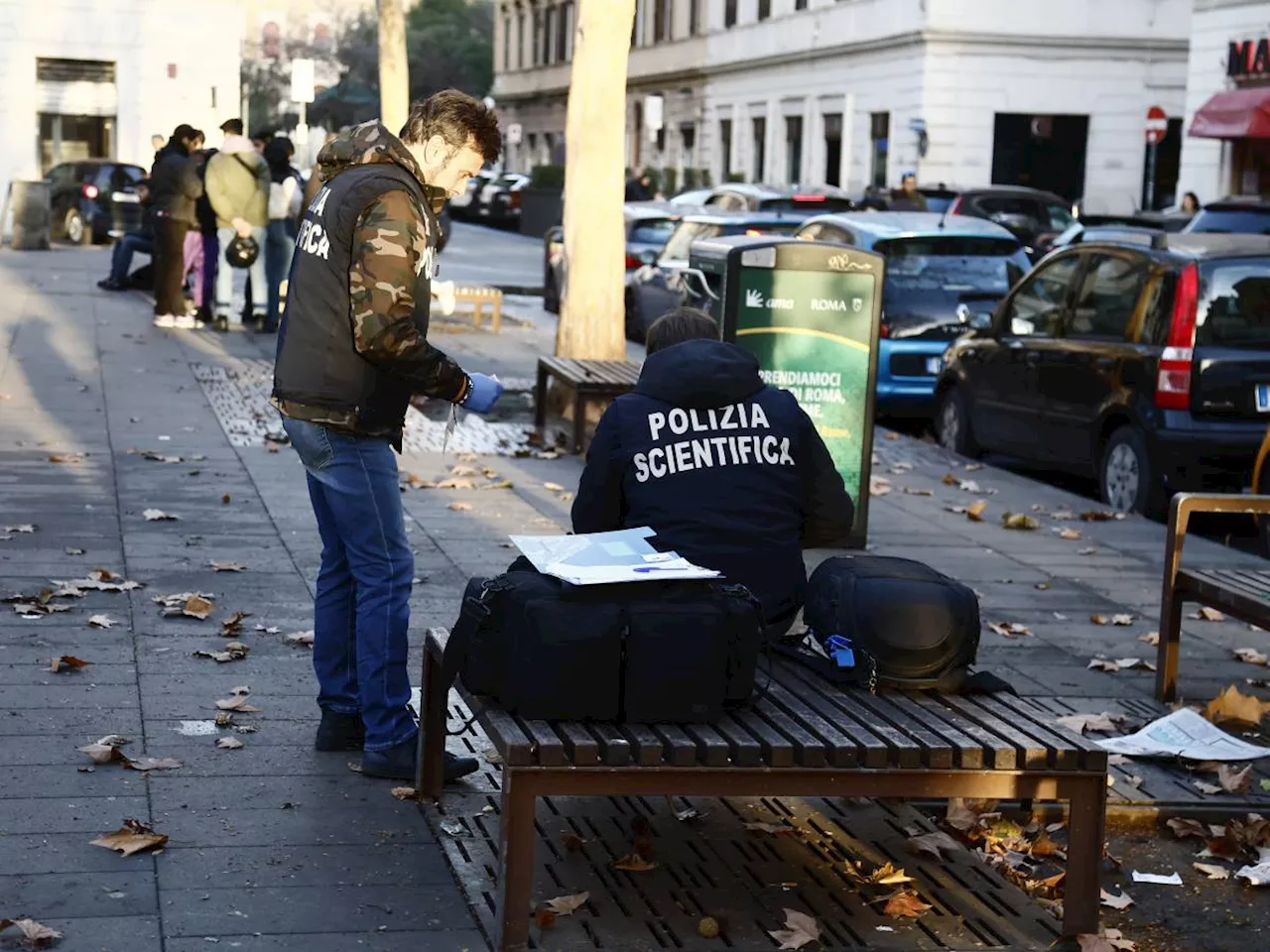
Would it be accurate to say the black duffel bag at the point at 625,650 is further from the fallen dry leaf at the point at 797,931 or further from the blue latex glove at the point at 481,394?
the blue latex glove at the point at 481,394

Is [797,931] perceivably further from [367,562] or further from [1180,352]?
[1180,352]

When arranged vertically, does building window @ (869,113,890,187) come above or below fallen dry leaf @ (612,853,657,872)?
above

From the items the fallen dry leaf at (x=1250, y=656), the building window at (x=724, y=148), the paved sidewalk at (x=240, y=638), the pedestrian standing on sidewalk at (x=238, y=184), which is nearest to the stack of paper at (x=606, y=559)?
the paved sidewalk at (x=240, y=638)

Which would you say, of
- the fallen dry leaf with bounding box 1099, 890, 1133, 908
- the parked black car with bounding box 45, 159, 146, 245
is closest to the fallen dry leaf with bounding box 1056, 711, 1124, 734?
the fallen dry leaf with bounding box 1099, 890, 1133, 908

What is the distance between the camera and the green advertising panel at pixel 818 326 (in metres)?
9.55

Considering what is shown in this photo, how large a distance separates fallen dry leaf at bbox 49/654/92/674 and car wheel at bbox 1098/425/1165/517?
6.43 m

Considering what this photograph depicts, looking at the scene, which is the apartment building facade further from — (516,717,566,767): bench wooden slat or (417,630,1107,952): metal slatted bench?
(516,717,566,767): bench wooden slat

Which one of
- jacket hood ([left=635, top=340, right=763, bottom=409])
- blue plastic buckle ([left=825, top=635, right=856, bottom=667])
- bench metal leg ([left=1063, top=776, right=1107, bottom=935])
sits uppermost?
jacket hood ([left=635, top=340, right=763, bottom=409])

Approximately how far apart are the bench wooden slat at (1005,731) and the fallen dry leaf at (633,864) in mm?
843

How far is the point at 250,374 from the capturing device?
1625 centimetres

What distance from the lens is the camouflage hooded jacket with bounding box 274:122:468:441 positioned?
214 inches

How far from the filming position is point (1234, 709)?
697 centimetres

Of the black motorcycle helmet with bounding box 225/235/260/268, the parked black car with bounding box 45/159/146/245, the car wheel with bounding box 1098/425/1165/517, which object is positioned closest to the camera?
the car wheel with bounding box 1098/425/1165/517

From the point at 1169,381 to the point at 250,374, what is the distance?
7740mm
